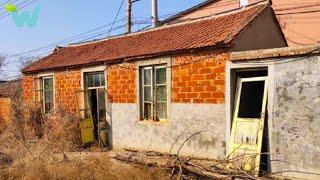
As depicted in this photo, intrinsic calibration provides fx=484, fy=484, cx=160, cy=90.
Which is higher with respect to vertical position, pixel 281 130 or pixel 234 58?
pixel 234 58

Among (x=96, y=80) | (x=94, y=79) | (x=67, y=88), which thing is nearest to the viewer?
(x=96, y=80)

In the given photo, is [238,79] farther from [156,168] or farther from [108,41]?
[108,41]

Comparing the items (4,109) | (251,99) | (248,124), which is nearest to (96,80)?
(251,99)

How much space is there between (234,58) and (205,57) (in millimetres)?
1084

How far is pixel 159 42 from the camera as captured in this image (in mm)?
14773

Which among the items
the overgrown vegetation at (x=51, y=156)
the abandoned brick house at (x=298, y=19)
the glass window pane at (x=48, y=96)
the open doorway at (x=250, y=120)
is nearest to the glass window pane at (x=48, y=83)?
the glass window pane at (x=48, y=96)

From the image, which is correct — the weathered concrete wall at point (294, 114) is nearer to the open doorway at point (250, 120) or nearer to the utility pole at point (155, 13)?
the open doorway at point (250, 120)

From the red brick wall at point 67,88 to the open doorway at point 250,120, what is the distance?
7.84m

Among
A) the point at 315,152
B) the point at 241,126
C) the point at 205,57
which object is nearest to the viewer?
the point at 315,152

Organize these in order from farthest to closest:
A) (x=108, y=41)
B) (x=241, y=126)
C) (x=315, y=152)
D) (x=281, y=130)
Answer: (x=108, y=41), (x=241, y=126), (x=281, y=130), (x=315, y=152)

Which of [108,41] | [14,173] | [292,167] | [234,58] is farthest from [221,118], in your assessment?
[108,41]

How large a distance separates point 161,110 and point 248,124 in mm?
3564

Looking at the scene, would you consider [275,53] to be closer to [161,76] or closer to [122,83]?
[161,76]

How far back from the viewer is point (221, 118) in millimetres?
11703
